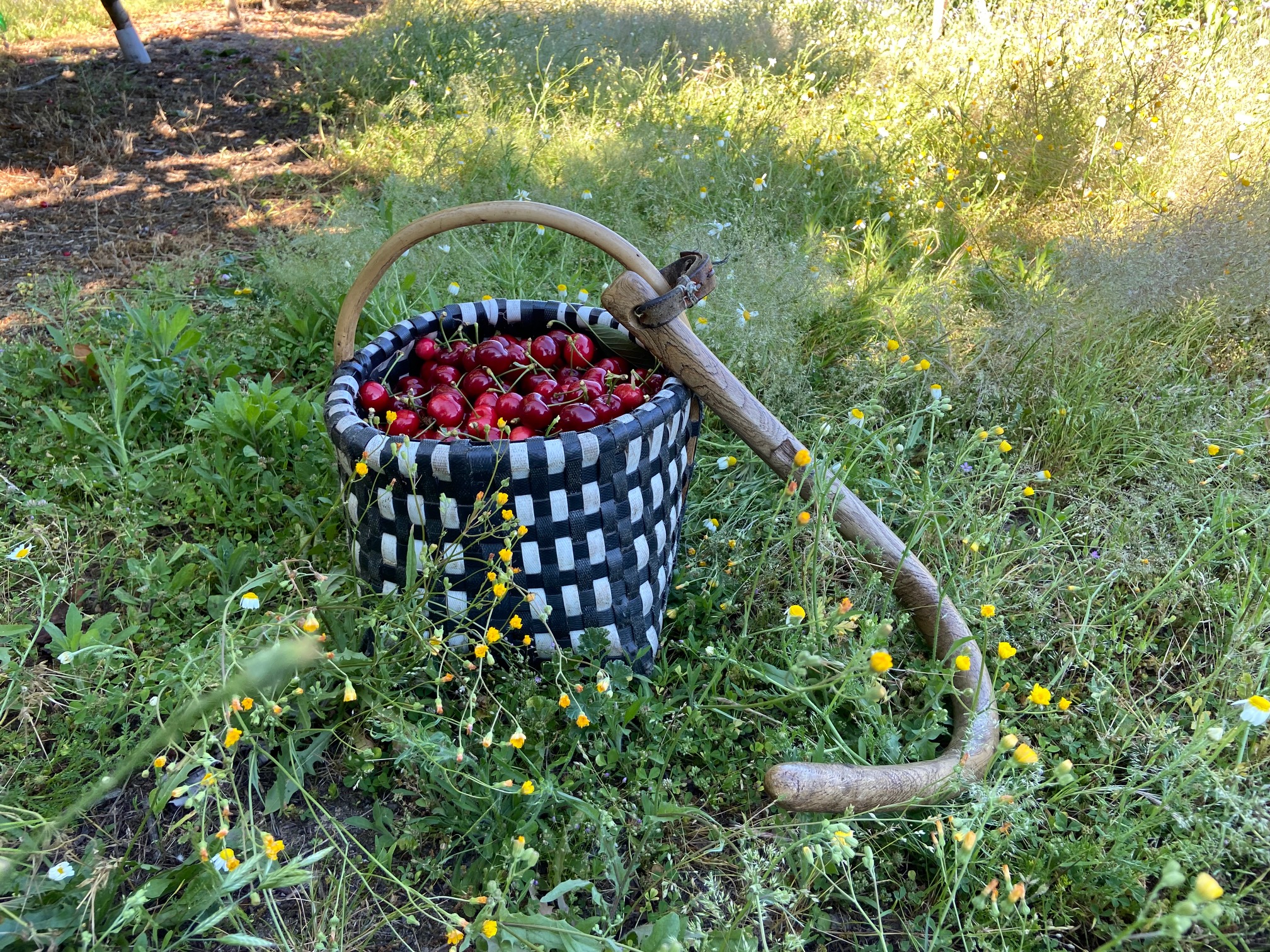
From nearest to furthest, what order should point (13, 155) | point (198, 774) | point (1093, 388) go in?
1. point (198, 774)
2. point (1093, 388)
3. point (13, 155)

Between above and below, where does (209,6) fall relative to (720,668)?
above

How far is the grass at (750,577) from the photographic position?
1.28 metres

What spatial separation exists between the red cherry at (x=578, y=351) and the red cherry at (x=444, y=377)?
0.25 m

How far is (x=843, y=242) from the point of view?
9.91 ft

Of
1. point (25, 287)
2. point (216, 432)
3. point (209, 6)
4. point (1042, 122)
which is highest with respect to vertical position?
point (209, 6)

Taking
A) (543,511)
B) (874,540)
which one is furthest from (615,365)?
(874,540)

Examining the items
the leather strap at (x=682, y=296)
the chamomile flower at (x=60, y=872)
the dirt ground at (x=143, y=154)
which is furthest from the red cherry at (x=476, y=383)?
the dirt ground at (x=143, y=154)

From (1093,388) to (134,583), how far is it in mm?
2588

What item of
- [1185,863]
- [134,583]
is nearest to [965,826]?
[1185,863]

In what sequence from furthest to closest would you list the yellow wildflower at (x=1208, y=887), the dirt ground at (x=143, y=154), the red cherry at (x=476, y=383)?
the dirt ground at (x=143, y=154), the red cherry at (x=476, y=383), the yellow wildflower at (x=1208, y=887)

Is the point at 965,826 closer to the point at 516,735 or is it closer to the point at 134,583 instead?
the point at 516,735

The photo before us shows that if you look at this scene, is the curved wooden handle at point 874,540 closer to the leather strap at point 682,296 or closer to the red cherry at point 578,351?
the leather strap at point 682,296

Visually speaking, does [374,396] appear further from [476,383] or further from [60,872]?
[60,872]

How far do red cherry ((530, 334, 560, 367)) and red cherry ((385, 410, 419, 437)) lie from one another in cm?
33
